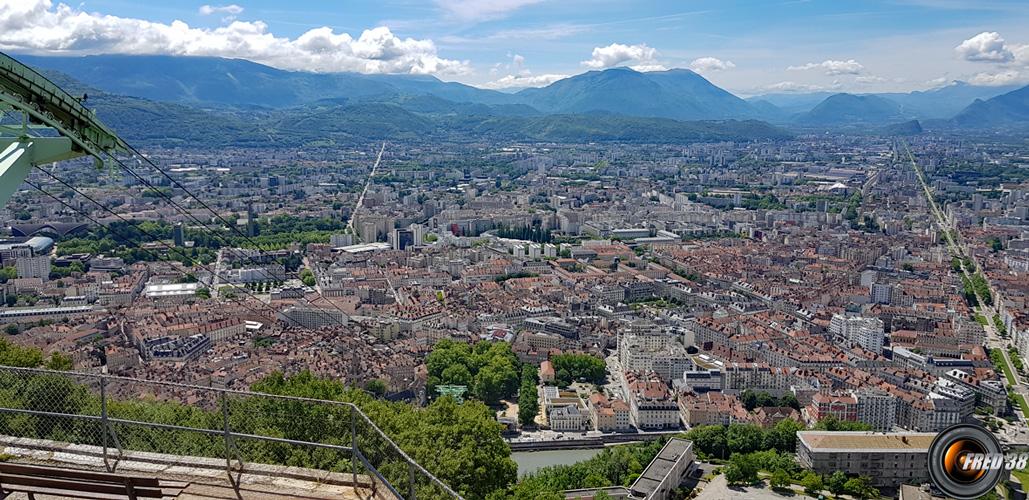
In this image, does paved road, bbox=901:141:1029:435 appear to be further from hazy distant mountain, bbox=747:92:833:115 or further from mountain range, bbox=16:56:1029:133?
hazy distant mountain, bbox=747:92:833:115

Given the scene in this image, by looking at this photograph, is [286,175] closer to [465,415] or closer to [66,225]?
[66,225]

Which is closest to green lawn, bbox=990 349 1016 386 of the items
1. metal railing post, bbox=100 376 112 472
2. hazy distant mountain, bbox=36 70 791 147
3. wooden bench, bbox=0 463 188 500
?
metal railing post, bbox=100 376 112 472

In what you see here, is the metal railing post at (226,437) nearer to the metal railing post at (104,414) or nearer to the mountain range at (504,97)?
the metal railing post at (104,414)

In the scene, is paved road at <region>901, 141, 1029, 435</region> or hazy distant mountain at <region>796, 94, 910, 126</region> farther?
hazy distant mountain at <region>796, 94, 910, 126</region>

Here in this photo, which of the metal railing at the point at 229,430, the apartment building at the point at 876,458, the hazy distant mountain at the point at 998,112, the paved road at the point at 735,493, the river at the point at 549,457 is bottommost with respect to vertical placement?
the river at the point at 549,457

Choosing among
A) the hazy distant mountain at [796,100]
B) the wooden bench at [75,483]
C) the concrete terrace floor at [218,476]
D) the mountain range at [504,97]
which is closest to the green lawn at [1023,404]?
the concrete terrace floor at [218,476]

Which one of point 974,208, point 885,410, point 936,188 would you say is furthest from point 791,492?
point 936,188
